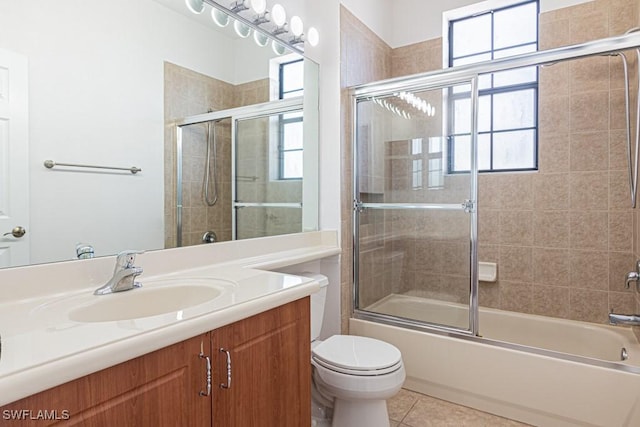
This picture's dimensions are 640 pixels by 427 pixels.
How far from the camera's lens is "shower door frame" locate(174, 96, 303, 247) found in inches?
61.3

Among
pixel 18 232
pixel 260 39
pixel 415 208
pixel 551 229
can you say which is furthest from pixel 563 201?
pixel 18 232

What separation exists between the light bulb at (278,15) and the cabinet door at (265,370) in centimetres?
155

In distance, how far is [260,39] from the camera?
1.95 m

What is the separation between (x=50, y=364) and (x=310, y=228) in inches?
68.7

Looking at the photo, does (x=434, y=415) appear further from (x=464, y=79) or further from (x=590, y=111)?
(x=590, y=111)

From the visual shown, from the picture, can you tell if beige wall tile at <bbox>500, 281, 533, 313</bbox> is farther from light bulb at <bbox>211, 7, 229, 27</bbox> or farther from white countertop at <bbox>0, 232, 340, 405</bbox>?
light bulb at <bbox>211, 7, 229, 27</bbox>

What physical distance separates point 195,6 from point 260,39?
0.40m

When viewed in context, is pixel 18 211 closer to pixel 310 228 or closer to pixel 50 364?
pixel 50 364

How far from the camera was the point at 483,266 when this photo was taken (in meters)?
2.69

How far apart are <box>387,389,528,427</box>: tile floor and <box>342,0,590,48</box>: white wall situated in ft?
8.21

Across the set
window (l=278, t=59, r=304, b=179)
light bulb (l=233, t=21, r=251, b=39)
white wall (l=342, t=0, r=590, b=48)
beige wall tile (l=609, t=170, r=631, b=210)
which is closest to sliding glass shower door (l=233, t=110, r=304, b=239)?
window (l=278, t=59, r=304, b=179)

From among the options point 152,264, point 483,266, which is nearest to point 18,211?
point 152,264

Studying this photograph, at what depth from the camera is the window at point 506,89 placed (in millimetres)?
2551

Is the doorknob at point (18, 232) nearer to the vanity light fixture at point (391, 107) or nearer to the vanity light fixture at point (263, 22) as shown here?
the vanity light fixture at point (263, 22)
